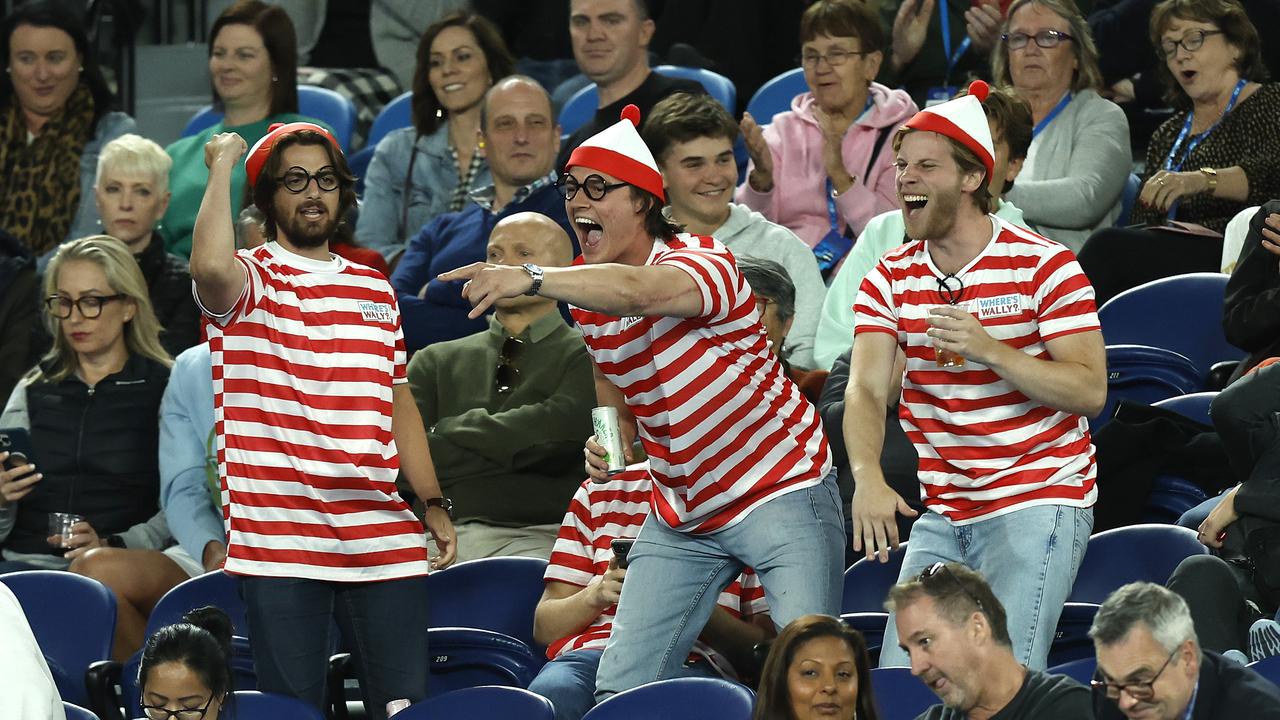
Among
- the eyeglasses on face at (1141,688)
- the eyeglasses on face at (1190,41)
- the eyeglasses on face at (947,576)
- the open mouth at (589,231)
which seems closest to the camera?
the eyeglasses on face at (1141,688)

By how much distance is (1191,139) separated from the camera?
631cm

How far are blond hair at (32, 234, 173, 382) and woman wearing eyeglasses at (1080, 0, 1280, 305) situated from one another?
2959 millimetres

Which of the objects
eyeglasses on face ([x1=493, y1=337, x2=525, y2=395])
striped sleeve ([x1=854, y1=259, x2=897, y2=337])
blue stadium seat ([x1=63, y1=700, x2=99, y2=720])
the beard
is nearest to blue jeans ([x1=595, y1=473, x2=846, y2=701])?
Result: striped sleeve ([x1=854, y1=259, x2=897, y2=337])

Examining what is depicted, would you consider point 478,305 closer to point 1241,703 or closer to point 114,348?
point 1241,703

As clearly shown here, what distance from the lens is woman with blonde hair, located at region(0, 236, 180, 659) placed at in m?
6.00

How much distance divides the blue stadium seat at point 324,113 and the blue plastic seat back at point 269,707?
14.6ft

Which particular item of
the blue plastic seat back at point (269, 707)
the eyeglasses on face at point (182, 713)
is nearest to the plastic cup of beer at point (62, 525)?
the eyeglasses on face at point (182, 713)

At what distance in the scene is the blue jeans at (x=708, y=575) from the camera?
4.19 m

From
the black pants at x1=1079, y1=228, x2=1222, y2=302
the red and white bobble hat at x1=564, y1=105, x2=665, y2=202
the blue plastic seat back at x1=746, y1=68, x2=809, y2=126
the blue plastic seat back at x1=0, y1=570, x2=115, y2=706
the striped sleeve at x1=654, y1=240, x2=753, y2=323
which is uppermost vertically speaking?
the red and white bobble hat at x1=564, y1=105, x2=665, y2=202

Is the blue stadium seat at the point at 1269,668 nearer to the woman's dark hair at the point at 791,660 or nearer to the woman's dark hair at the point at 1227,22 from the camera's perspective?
the woman's dark hair at the point at 791,660

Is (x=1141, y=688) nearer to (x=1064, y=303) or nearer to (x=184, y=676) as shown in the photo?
(x=1064, y=303)

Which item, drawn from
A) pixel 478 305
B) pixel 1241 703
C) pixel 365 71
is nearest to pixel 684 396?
pixel 478 305

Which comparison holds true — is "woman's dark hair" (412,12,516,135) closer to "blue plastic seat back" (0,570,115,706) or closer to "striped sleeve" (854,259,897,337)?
"blue plastic seat back" (0,570,115,706)

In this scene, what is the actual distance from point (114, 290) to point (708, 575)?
2600 mm
